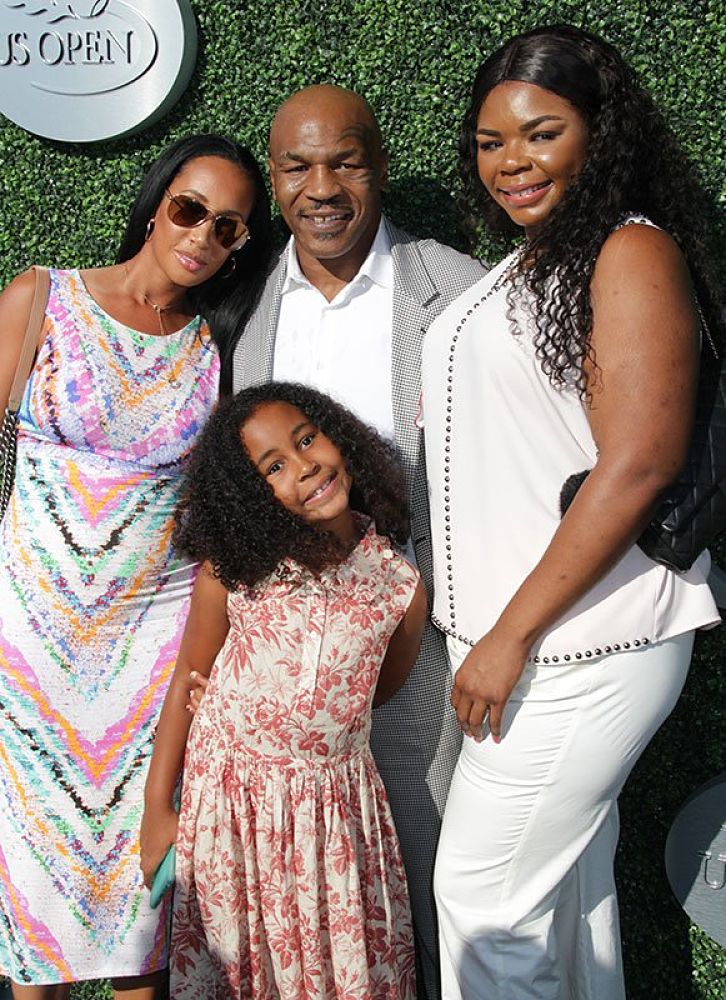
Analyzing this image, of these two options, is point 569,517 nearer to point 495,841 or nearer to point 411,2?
point 495,841

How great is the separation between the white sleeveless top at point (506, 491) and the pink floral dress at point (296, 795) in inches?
9.3

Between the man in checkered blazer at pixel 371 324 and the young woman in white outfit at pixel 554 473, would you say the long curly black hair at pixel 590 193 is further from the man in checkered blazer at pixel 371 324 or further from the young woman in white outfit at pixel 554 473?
the man in checkered blazer at pixel 371 324

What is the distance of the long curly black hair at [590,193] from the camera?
2.29 meters

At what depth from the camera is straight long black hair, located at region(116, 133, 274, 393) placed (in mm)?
3139

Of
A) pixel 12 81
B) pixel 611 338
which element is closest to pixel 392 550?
pixel 611 338

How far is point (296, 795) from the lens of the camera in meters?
2.67

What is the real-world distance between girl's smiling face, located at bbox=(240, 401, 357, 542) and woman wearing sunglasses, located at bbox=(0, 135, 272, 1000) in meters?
0.50

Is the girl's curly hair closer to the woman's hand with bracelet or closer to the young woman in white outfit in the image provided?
the young woman in white outfit

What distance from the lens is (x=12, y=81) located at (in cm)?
355

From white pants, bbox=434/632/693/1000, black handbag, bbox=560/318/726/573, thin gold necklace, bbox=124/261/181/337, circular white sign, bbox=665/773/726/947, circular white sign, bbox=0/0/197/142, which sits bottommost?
circular white sign, bbox=665/773/726/947

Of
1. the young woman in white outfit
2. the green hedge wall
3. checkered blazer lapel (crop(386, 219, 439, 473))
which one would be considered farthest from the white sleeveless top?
the green hedge wall

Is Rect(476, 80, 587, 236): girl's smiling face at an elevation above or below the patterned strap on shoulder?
above

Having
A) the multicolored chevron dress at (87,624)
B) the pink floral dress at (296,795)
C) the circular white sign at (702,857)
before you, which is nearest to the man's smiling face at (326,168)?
the multicolored chevron dress at (87,624)

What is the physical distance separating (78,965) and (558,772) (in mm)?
1562
